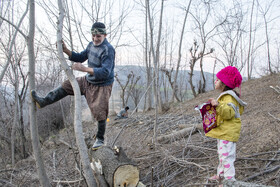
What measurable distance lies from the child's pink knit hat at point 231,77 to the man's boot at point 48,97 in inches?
76.7

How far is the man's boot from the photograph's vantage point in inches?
87.4

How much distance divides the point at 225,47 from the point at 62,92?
Result: 11.1 metres

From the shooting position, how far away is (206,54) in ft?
35.9

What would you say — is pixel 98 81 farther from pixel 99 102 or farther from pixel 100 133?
pixel 100 133

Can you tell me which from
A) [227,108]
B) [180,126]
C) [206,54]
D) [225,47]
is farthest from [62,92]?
[225,47]

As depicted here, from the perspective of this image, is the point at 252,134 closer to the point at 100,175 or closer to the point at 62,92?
the point at 100,175

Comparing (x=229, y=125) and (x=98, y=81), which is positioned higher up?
(x=98, y=81)

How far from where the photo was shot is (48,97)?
2.48 metres

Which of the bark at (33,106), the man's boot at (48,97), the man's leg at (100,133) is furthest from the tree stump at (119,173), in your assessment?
the man's boot at (48,97)

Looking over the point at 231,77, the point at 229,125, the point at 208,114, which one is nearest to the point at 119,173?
the point at 208,114

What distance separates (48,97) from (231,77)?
6.97ft

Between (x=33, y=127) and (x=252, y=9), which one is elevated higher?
(x=252, y=9)

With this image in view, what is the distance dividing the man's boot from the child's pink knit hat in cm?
195

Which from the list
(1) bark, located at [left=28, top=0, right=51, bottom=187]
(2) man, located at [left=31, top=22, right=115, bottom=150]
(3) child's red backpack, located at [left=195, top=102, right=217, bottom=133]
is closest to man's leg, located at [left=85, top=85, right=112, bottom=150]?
(2) man, located at [left=31, top=22, right=115, bottom=150]
